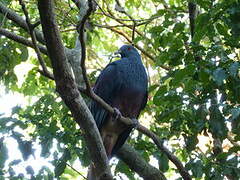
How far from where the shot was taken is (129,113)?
15.6 ft

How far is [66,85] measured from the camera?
2.77 metres

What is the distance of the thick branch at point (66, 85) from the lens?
8.02 feet

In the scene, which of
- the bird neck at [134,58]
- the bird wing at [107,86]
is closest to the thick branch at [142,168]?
the bird wing at [107,86]

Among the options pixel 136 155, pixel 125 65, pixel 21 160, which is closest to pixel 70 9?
pixel 125 65

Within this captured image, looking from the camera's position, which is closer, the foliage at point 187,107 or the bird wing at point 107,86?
the foliage at point 187,107

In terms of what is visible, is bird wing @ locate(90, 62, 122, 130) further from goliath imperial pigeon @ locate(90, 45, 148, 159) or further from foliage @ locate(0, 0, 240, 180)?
foliage @ locate(0, 0, 240, 180)

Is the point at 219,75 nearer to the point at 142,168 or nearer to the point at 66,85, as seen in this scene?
the point at 66,85

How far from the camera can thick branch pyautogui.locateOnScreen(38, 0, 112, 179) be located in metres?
2.44

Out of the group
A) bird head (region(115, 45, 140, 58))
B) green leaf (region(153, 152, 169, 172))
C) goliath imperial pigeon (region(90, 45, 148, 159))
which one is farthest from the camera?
bird head (region(115, 45, 140, 58))

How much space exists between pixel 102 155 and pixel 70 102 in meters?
0.47

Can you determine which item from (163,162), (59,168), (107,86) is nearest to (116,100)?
(107,86)

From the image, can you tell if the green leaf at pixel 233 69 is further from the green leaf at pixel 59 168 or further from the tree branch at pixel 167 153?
the green leaf at pixel 59 168

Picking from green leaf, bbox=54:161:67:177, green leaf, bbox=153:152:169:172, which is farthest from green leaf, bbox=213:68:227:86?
green leaf, bbox=54:161:67:177

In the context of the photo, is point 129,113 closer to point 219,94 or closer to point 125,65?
point 125,65
